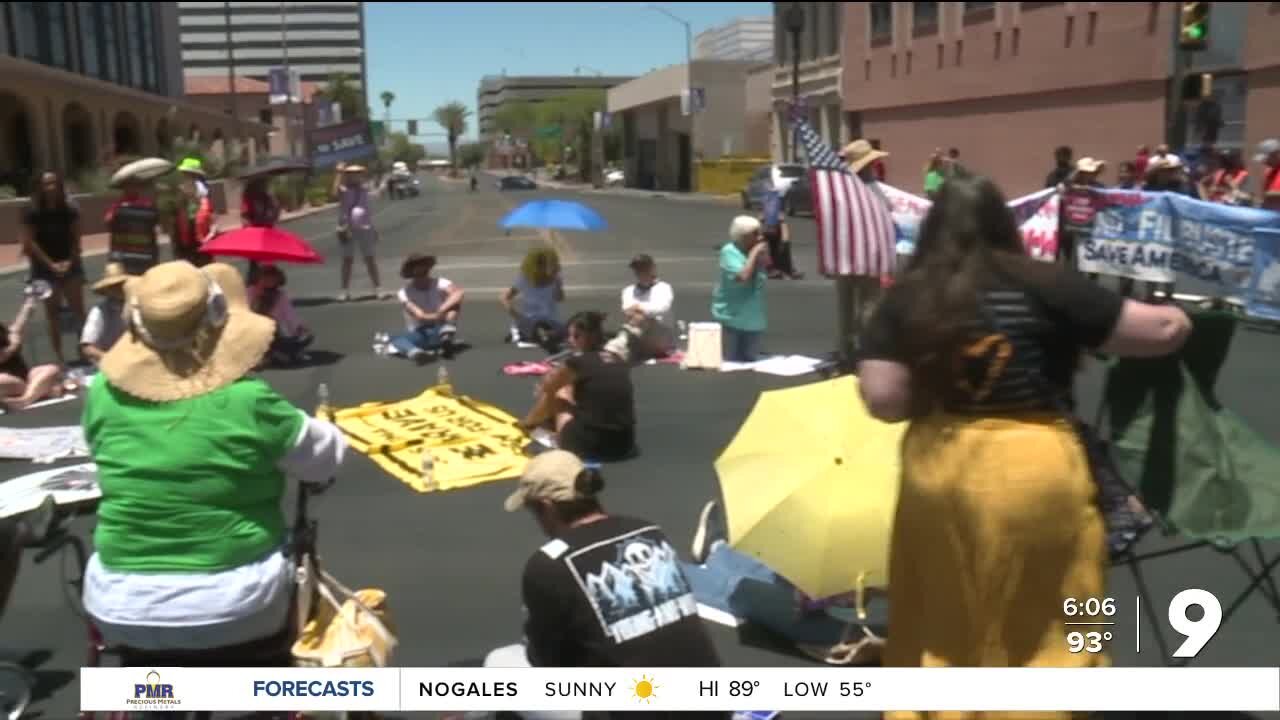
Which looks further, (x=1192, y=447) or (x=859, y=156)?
(x=859, y=156)

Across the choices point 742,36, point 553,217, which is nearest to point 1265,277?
point 553,217

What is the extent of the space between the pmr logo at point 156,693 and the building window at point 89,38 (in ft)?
150

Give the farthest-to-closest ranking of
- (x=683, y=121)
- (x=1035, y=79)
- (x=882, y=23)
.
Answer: (x=683, y=121) < (x=882, y=23) < (x=1035, y=79)

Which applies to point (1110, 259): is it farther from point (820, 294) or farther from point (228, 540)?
point (228, 540)

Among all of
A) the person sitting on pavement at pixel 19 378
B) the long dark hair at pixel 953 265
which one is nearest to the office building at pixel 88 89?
the person sitting on pavement at pixel 19 378

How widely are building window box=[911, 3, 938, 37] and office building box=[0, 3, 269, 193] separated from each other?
23.4 metres

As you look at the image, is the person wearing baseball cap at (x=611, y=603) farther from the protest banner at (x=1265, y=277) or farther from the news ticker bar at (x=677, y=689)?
the protest banner at (x=1265, y=277)

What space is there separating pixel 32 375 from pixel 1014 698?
8.58 meters

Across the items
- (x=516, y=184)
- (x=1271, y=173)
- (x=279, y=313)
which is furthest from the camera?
(x=516, y=184)

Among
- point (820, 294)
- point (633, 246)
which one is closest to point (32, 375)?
point (820, 294)

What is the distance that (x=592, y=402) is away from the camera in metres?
7.44

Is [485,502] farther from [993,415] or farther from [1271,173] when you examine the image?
[1271,173]

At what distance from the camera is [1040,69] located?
30578 millimetres

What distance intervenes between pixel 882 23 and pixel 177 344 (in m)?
38.0
